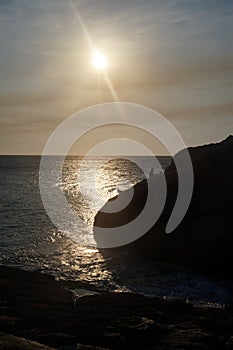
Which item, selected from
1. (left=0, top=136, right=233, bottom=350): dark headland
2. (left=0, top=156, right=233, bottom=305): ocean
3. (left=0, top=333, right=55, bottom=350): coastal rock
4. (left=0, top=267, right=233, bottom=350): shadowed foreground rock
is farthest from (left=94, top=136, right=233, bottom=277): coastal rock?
(left=0, top=333, right=55, bottom=350): coastal rock

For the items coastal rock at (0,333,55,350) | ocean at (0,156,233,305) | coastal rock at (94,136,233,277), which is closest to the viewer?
coastal rock at (0,333,55,350)

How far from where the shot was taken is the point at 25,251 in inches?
982

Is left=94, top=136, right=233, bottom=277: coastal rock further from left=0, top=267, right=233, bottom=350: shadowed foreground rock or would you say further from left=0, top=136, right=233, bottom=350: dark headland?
left=0, top=267, right=233, bottom=350: shadowed foreground rock

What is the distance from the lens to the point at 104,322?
43.8 feet

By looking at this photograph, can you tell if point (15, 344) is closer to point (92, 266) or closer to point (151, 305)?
point (151, 305)

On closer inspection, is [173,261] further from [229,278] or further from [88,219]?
[88,219]

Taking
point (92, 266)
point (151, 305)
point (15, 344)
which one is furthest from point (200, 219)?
point (15, 344)

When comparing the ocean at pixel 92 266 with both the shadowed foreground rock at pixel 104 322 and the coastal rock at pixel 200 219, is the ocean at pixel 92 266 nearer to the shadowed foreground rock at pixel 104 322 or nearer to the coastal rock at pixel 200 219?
the coastal rock at pixel 200 219

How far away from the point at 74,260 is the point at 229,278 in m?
8.20

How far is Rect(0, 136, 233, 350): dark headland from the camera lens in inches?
466

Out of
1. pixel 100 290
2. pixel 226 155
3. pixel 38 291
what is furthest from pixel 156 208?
pixel 38 291

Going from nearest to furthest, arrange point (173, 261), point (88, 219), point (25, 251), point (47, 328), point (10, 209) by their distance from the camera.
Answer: point (47, 328) < point (173, 261) < point (25, 251) < point (88, 219) < point (10, 209)

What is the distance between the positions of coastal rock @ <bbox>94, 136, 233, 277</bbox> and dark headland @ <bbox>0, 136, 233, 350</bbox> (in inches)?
1.9

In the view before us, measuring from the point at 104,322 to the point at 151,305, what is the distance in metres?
2.50
